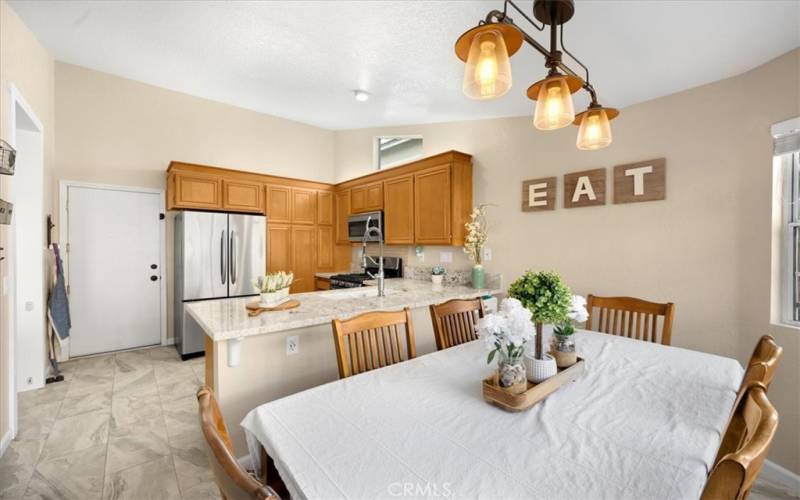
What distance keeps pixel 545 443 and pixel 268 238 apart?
4.28 meters

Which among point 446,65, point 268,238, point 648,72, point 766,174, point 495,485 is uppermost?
point 446,65

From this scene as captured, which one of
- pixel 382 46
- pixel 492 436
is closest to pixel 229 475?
pixel 492 436

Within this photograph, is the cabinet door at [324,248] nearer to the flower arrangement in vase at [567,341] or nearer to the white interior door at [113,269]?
the white interior door at [113,269]

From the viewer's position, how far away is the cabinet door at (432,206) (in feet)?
11.6

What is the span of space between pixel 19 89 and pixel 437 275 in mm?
3742

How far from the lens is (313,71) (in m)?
3.13

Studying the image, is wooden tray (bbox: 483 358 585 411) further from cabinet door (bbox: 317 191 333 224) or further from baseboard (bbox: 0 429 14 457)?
cabinet door (bbox: 317 191 333 224)

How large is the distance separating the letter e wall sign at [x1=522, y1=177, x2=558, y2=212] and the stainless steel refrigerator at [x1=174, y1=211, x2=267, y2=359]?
316cm

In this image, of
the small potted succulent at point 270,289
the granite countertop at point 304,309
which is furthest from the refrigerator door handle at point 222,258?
the small potted succulent at point 270,289

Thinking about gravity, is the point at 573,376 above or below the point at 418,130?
below

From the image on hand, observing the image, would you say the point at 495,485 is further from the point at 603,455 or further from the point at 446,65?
the point at 446,65

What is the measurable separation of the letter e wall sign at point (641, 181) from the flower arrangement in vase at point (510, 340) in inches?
77.6

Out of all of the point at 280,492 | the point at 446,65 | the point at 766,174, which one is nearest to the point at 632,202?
the point at 766,174

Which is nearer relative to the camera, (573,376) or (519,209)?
(573,376)
